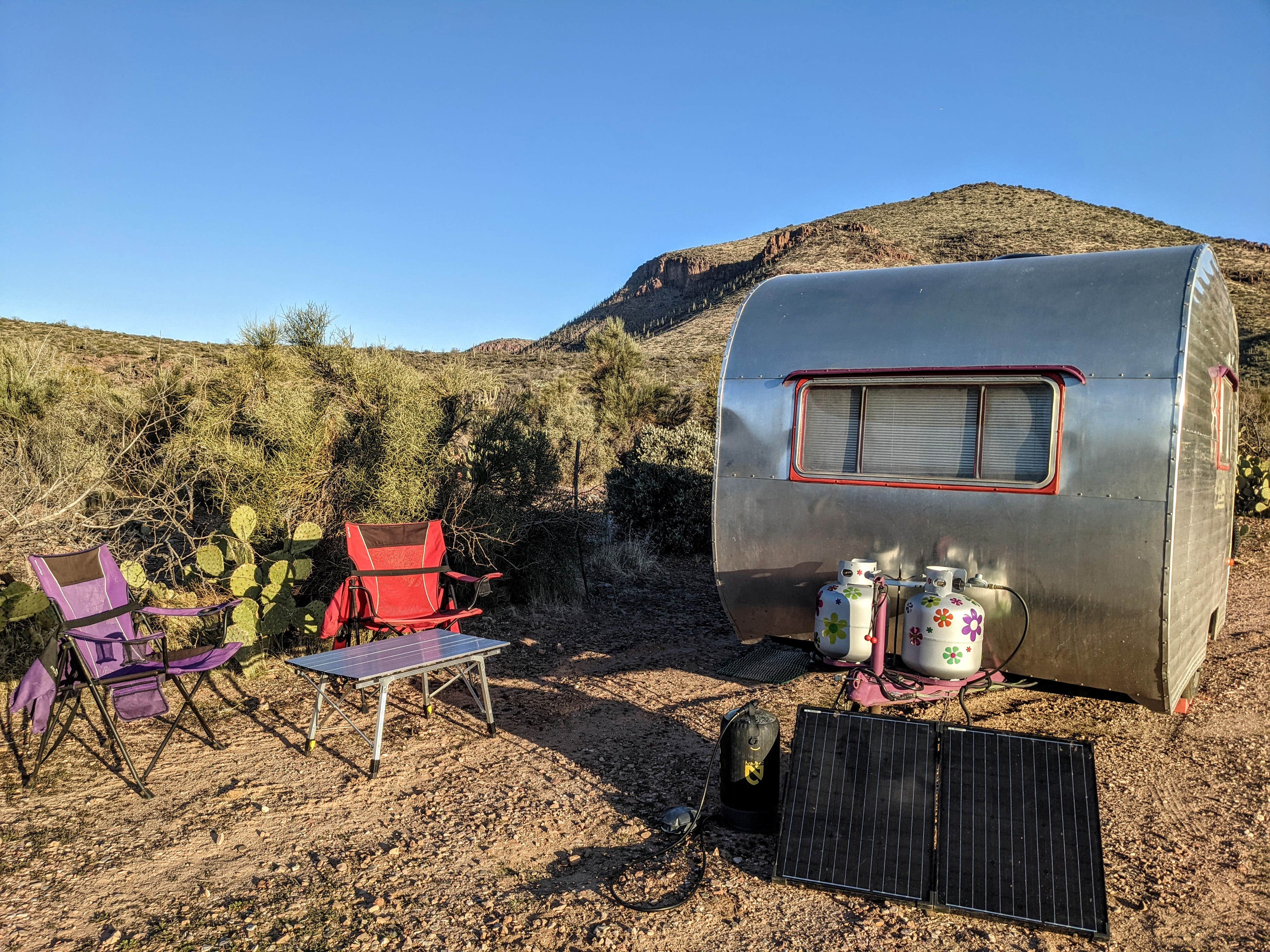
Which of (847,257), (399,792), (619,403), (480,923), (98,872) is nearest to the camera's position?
(480,923)

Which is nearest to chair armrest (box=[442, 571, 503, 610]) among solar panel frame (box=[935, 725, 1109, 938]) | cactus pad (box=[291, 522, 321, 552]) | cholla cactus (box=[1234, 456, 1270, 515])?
cactus pad (box=[291, 522, 321, 552])

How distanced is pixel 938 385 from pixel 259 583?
192 inches

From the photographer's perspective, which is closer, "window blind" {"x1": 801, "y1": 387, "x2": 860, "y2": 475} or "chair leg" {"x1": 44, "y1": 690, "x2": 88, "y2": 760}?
"chair leg" {"x1": 44, "y1": 690, "x2": 88, "y2": 760}

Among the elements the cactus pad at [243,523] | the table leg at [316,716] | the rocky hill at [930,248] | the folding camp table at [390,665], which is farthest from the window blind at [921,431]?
the rocky hill at [930,248]

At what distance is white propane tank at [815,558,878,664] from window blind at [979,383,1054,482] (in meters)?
0.84

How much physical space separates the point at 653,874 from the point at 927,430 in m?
2.69

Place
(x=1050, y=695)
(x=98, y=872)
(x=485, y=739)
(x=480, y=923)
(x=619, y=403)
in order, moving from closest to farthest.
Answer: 1. (x=480, y=923)
2. (x=98, y=872)
3. (x=485, y=739)
4. (x=1050, y=695)
5. (x=619, y=403)

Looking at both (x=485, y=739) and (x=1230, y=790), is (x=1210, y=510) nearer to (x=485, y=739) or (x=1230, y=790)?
(x=1230, y=790)

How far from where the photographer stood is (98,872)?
3.33 m

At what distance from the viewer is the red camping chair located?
18.2 feet

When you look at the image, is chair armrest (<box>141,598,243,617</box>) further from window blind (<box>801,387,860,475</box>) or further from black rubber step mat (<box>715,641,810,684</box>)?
window blind (<box>801,387,860,475</box>)

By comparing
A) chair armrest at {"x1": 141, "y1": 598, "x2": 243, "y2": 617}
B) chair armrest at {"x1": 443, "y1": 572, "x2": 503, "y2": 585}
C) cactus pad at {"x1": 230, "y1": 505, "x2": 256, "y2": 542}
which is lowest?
chair armrest at {"x1": 141, "y1": 598, "x2": 243, "y2": 617}

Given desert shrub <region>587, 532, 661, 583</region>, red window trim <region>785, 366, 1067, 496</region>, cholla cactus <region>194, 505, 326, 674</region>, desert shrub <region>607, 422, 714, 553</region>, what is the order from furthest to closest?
desert shrub <region>607, 422, 714, 553</region>
desert shrub <region>587, 532, 661, 583</region>
cholla cactus <region>194, 505, 326, 674</region>
red window trim <region>785, 366, 1067, 496</region>

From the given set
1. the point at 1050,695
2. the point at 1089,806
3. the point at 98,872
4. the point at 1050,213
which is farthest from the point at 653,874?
the point at 1050,213
